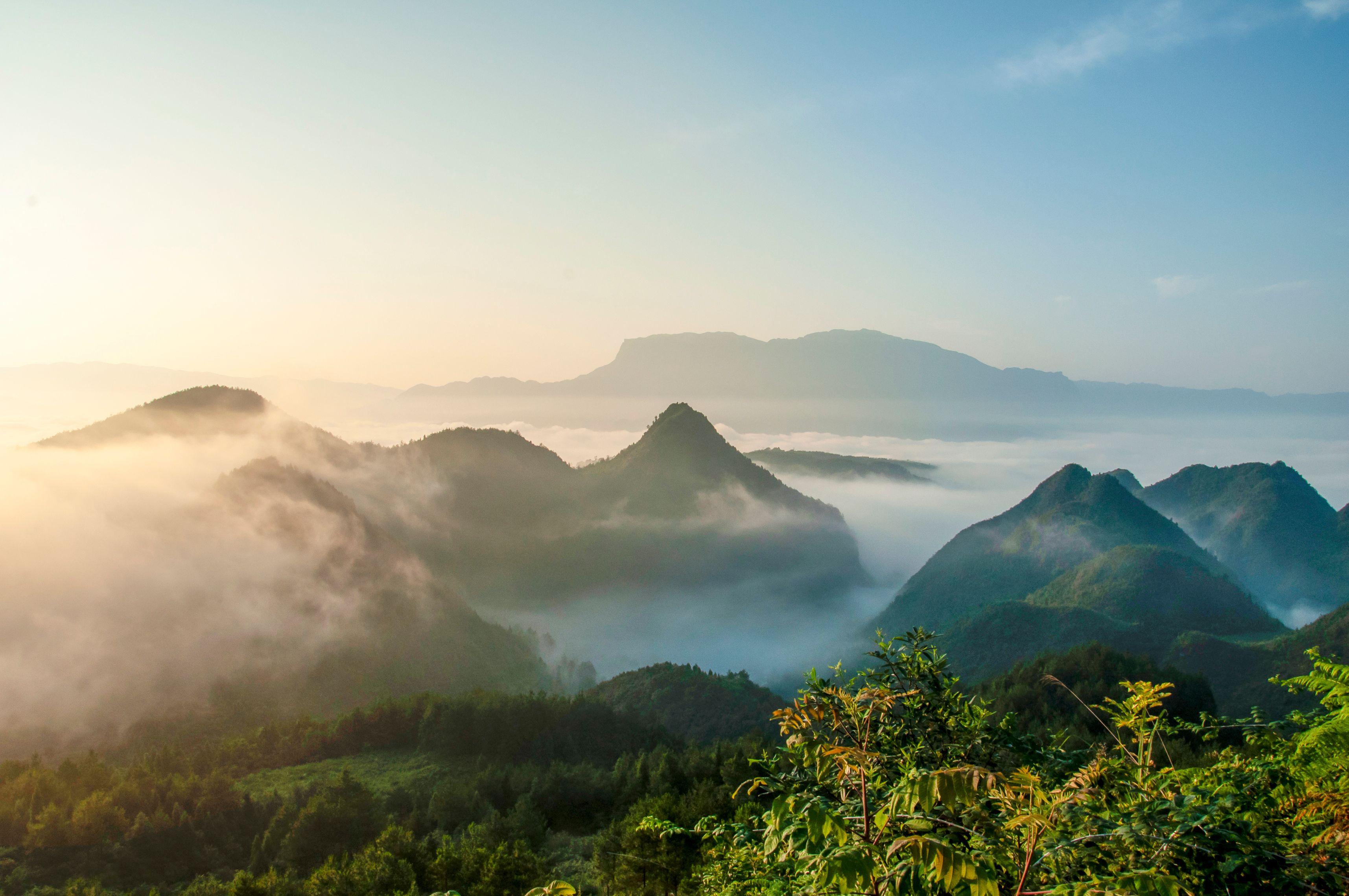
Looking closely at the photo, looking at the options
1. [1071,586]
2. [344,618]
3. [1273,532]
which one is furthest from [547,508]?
[1273,532]

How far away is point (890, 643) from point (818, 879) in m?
3.91

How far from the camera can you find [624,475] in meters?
193

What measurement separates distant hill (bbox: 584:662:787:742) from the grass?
65.1ft

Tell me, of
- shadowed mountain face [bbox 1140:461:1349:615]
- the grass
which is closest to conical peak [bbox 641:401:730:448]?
shadowed mountain face [bbox 1140:461:1349:615]

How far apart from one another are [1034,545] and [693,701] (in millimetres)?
85501

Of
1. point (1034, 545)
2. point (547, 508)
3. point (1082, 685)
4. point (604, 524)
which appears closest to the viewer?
point (1082, 685)

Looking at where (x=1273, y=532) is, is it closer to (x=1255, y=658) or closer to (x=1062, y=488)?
(x=1062, y=488)

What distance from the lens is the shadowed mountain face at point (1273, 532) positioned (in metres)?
127

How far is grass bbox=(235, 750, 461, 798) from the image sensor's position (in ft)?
154

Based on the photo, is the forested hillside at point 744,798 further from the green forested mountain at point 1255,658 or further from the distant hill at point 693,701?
the green forested mountain at point 1255,658

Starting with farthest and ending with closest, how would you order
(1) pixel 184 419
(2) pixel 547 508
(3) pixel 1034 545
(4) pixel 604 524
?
(4) pixel 604 524 < (2) pixel 547 508 < (1) pixel 184 419 < (3) pixel 1034 545

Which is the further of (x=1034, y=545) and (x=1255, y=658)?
(x=1034, y=545)

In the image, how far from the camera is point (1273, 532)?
136 m

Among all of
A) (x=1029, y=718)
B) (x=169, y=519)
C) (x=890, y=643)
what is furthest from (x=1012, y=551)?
(x=169, y=519)
